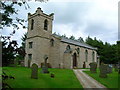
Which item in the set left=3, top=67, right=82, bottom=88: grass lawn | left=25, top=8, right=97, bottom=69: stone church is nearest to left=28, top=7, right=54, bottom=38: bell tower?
left=25, top=8, right=97, bottom=69: stone church

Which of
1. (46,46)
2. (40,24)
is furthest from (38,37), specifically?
(40,24)

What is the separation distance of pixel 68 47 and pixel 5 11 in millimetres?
26495

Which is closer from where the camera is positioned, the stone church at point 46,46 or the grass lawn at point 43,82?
the grass lawn at point 43,82

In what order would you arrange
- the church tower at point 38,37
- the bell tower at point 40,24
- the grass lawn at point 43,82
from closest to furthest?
the grass lawn at point 43,82
the church tower at point 38,37
the bell tower at point 40,24

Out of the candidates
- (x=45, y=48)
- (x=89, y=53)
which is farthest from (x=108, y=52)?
(x=45, y=48)

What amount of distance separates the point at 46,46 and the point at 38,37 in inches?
107

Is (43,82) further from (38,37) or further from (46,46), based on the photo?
(46,46)

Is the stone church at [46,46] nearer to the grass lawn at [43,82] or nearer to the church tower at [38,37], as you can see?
the church tower at [38,37]

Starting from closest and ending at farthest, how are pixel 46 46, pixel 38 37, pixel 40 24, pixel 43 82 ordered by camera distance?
pixel 43 82
pixel 38 37
pixel 40 24
pixel 46 46

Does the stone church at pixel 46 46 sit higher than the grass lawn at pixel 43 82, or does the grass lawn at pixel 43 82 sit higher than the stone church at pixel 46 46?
the stone church at pixel 46 46

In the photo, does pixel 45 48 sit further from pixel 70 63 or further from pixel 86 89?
pixel 86 89

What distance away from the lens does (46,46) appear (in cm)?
3158

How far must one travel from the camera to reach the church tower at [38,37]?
98.3ft

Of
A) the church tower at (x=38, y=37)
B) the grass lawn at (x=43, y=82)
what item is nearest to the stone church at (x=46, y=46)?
the church tower at (x=38, y=37)
